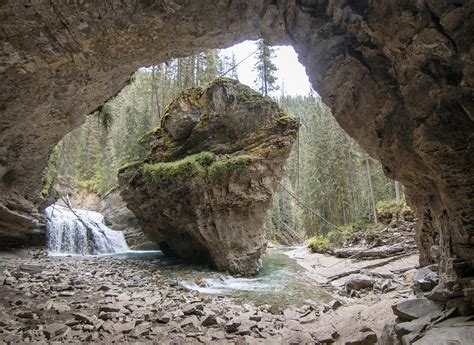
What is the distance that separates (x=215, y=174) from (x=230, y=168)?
29.4 inches

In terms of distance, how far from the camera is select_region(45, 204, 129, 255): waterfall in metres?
17.4

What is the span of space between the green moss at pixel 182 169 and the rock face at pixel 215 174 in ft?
0.16

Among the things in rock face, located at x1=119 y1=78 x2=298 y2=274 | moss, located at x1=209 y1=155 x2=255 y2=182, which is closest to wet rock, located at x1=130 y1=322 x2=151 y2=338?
rock face, located at x1=119 y1=78 x2=298 y2=274

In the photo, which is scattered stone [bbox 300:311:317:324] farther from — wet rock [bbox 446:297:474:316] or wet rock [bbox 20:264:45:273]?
wet rock [bbox 20:264:45:273]

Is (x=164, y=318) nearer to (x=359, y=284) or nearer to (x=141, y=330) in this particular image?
(x=141, y=330)

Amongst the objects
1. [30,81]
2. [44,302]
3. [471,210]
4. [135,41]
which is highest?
[135,41]

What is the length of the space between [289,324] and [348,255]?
1196 cm

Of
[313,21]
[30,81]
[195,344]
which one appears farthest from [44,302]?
[313,21]

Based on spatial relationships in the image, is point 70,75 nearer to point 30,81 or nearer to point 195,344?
point 30,81

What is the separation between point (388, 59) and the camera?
4.03 m

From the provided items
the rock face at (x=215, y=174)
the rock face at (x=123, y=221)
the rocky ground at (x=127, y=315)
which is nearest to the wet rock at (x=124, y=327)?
the rocky ground at (x=127, y=315)

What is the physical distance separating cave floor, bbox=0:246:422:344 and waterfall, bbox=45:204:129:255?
925 cm

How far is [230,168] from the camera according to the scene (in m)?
13.6

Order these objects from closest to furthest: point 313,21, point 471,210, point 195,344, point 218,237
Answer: point 471,210
point 313,21
point 195,344
point 218,237
